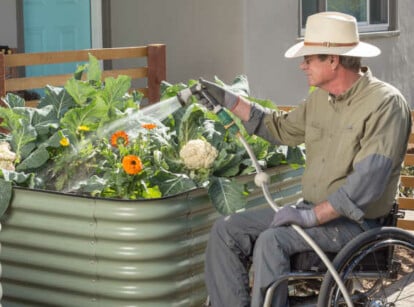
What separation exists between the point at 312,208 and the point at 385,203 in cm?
31

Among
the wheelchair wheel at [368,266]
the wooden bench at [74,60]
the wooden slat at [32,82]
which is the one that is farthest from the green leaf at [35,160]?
the wooden slat at [32,82]

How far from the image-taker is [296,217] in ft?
15.7

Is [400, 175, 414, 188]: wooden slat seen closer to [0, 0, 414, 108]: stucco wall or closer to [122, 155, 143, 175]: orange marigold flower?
[0, 0, 414, 108]: stucco wall

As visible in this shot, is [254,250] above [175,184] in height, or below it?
below

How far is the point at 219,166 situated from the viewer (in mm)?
5301

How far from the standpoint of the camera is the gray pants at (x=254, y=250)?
15.5ft

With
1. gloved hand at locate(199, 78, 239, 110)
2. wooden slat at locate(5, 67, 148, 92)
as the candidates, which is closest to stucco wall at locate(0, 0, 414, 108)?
wooden slat at locate(5, 67, 148, 92)

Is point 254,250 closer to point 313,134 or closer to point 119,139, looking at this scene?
point 313,134

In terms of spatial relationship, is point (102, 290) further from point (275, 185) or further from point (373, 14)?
point (373, 14)

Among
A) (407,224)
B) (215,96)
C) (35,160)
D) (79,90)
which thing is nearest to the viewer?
(215,96)

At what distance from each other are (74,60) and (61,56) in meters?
0.11

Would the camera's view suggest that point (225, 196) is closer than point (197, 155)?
Yes

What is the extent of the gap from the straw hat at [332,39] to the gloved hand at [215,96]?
352 millimetres

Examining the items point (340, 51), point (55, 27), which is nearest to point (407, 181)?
point (340, 51)
